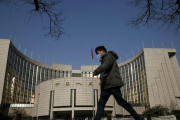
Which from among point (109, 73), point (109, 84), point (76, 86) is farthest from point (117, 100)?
point (76, 86)

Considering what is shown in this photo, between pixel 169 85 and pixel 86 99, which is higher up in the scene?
pixel 169 85

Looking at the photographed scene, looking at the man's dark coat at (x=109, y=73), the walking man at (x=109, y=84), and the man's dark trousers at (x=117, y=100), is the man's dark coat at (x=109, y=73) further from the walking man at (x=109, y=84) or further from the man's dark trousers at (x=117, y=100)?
the man's dark trousers at (x=117, y=100)

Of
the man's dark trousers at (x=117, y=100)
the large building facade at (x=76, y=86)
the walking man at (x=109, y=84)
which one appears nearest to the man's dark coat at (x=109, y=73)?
the walking man at (x=109, y=84)

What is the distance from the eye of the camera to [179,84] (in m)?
69.2

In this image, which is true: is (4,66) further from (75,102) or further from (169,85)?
(169,85)

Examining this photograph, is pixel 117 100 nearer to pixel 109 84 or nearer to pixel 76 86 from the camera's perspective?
pixel 109 84

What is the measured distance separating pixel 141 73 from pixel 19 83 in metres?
53.0

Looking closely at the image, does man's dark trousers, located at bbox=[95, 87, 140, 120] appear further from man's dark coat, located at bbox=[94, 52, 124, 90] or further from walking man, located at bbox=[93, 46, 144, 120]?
man's dark coat, located at bbox=[94, 52, 124, 90]

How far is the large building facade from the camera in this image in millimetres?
47781

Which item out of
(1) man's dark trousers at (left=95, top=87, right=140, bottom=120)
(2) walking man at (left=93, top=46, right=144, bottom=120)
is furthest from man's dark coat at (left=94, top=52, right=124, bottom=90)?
(1) man's dark trousers at (left=95, top=87, right=140, bottom=120)

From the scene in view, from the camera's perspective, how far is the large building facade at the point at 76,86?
47.8 meters

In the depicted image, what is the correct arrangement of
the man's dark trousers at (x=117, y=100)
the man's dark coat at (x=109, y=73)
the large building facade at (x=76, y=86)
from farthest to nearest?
the large building facade at (x=76, y=86)
the man's dark coat at (x=109, y=73)
the man's dark trousers at (x=117, y=100)

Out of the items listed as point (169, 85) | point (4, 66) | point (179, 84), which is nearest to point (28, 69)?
point (4, 66)

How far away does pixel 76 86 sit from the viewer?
48812 millimetres
